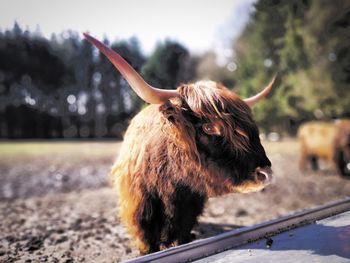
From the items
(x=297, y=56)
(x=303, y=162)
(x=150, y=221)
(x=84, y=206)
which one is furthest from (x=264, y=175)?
(x=303, y=162)

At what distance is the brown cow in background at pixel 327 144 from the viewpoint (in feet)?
25.8

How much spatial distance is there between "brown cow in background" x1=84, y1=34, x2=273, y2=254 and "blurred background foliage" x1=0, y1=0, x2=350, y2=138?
0.74 metres

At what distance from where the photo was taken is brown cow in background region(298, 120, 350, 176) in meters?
7.86

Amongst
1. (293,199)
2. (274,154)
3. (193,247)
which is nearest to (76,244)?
(193,247)

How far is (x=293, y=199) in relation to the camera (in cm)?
576

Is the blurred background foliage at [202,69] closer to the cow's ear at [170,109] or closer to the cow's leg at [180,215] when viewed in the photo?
the cow's ear at [170,109]

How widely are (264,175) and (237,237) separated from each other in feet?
1.49

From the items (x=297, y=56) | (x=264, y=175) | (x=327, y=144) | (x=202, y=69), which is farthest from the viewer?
(x=327, y=144)

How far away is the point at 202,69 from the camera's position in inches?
222

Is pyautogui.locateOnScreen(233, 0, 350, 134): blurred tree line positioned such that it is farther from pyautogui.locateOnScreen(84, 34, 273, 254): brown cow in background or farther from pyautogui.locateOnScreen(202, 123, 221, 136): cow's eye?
pyautogui.locateOnScreen(202, 123, 221, 136): cow's eye

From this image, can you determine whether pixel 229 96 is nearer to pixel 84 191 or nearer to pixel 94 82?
pixel 94 82

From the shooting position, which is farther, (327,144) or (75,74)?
(327,144)

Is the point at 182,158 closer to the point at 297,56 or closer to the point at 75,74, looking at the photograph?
the point at 75,74

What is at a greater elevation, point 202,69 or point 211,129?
point 202,69
